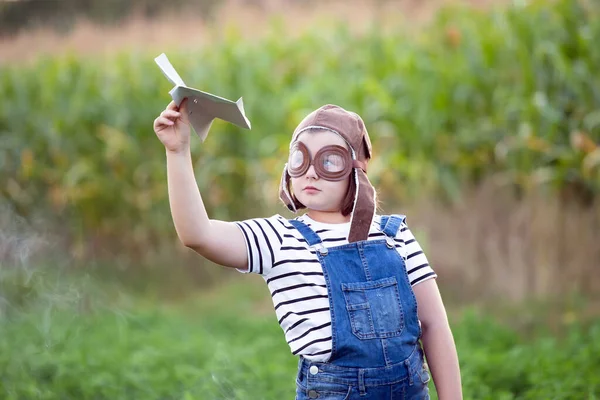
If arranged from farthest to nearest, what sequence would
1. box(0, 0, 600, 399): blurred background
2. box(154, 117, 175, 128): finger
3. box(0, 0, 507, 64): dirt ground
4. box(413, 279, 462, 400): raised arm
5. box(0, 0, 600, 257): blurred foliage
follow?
1. box(0, 0, 507, 64): dirt ground
2. box(0, 0, 600, 257): blurred foliage
3. box(0, 0, 600, 399): blurred background
4. box(413, 279, 462, 400): raised arm
5. box(154, 117, 175, 128): finger

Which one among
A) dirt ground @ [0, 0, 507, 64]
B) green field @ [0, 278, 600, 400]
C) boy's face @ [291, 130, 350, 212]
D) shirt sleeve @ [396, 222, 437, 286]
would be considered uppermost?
dirt ground @ [0, 0, 507, 64]

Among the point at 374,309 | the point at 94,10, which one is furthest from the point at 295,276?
the point at 94,10

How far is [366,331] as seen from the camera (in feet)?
6.57

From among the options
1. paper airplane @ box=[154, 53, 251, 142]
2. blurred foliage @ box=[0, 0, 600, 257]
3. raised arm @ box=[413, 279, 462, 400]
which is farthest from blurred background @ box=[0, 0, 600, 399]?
paper airplane @ box=[154, 53, 251, 142]

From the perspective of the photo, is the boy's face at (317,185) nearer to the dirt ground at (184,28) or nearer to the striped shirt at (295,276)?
the striped shirt at (295,276)

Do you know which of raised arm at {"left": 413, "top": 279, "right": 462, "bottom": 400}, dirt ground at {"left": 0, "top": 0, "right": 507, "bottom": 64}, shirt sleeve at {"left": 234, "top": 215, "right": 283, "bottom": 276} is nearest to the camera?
shirt sleeve at {"left": 234, "top": 215, "right": 283, "bottom": 276}

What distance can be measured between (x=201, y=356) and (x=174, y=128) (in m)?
2.42

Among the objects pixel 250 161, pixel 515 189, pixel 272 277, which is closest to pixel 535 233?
pixel 515 189

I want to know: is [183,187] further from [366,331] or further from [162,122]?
[366,331]

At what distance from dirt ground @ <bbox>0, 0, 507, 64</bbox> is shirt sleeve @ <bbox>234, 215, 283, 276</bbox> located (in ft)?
16.9

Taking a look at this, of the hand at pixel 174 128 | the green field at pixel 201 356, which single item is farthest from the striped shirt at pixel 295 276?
the green field at pixel 201 356

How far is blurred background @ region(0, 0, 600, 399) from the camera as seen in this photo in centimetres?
410

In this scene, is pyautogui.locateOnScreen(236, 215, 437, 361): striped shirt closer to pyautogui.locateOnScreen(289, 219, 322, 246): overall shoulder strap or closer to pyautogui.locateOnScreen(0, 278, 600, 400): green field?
pyautogui.locateOnScreen(289, 219, 322, 246): overall shoulder strap

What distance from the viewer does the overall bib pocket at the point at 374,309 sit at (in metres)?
2.00
